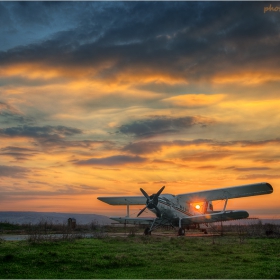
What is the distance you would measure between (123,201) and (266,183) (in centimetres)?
1746

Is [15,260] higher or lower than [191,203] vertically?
lower

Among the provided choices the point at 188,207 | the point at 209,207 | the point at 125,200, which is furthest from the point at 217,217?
the point at 125,200

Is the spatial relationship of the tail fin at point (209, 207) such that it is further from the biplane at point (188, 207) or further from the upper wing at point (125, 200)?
the upper wing at point (125, 200)

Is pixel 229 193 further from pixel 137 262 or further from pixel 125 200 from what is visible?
pixel 137 262

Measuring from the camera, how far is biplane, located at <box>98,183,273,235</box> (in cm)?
3761

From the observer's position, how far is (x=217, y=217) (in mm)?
38438

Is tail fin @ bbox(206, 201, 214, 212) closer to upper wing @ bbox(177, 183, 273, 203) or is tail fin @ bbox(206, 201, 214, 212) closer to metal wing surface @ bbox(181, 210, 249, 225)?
upper wing @ bbox(177, 183, 273, 203)

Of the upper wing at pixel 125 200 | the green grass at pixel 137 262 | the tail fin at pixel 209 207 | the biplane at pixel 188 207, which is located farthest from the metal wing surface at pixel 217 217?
the green grass at pixel 137 262

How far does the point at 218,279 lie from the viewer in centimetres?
1344

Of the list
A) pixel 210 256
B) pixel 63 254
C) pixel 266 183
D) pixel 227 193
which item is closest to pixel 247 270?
pixel 210 256

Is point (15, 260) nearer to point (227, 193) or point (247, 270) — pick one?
point (247, 270)

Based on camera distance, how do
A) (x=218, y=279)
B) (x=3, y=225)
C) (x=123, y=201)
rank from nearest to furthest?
(x=218, y=279), (x=123, y=201), (x=3, y=225)

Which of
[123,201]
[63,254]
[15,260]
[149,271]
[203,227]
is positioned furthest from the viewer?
[123,201]

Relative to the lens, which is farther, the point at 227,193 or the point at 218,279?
the point at 227,193
